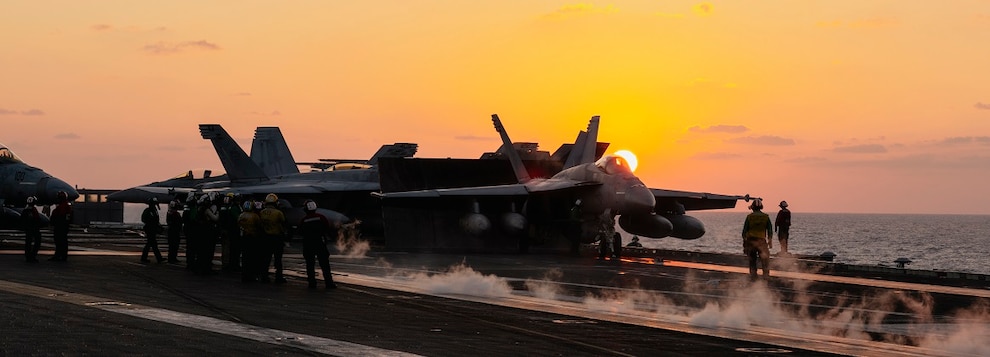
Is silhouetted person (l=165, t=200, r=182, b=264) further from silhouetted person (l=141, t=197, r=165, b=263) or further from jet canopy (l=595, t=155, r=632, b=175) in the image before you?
jet canopy (l=595, t=155, r=632, b=175)

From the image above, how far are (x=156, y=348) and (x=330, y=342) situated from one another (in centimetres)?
215

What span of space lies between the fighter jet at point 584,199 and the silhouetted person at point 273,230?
15.7 m

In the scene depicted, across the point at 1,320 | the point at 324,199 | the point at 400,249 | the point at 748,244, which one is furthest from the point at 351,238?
the point at 1,320

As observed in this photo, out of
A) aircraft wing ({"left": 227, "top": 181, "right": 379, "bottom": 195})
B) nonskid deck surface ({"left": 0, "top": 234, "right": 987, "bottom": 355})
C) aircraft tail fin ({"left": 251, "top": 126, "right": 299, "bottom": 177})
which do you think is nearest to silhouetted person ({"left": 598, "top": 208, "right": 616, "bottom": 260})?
nonskid deck surface ({"left": 0, "top": 234, "right": 987, "bottom": 355})

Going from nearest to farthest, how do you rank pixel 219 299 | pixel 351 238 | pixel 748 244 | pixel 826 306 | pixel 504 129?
pixel 219 299 < pixel 826 306 < pixel 748 244 < pixel 504 129 < pixel 351 238

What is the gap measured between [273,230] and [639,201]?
1612cm

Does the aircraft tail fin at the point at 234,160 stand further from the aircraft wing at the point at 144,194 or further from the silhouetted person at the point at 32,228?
the silhouetted person at the point at 32,228

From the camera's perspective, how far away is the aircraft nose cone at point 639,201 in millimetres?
38406

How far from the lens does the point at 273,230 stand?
25328mm

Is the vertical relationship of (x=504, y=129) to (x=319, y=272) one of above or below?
above

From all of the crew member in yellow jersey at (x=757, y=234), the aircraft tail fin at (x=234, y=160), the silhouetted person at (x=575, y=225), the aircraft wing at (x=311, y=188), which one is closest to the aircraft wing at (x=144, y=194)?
the aircraft tail fin at (x=234, y=160)

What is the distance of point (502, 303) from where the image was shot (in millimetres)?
21938

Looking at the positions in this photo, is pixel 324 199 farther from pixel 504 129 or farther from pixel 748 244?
pixel 748 244

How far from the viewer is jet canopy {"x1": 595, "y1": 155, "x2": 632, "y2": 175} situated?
39500 mm
